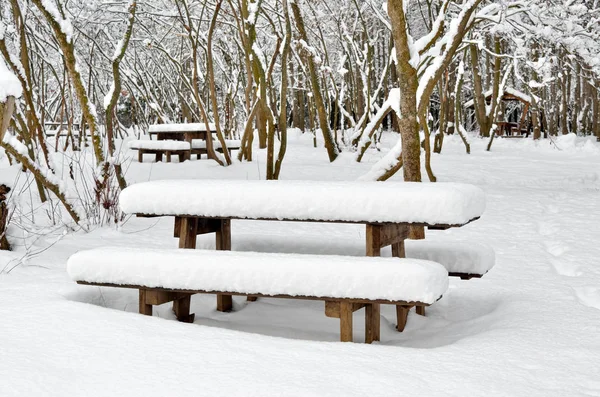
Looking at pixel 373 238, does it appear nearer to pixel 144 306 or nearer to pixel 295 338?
pixel 295 338

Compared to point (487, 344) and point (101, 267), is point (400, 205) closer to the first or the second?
point (487, 344)

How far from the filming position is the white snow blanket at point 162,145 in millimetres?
12227

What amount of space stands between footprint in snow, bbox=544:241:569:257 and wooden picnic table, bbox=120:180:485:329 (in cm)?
274

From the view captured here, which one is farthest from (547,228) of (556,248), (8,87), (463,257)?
(8,87)

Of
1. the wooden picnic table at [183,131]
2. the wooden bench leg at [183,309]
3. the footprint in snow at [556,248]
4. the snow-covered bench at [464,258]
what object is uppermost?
the wooden picnic table at [183,131]

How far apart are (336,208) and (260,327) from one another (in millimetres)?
1066

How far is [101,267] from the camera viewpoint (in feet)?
11.7

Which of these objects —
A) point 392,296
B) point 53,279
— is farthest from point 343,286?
point 53,279

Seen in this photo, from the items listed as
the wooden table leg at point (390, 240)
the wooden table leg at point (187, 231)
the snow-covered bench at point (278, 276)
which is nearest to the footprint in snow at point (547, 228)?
the wooden table leg at point (390, 240)

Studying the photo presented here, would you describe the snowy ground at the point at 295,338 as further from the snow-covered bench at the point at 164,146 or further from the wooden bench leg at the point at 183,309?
the snow-covered bench at the point at 164,146

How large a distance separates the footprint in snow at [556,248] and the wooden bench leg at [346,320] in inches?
135

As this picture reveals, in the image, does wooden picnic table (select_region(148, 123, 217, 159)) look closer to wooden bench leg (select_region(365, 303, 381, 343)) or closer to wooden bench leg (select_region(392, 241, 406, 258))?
wooden bench leg (select_region(392, 241, 406, 258))

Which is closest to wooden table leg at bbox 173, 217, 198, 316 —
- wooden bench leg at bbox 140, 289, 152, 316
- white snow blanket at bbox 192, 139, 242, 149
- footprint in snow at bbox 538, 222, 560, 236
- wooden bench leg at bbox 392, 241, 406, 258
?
wooden bench leg at bbox 140, 289, 152, 316

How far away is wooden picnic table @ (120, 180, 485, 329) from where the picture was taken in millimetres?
3344
